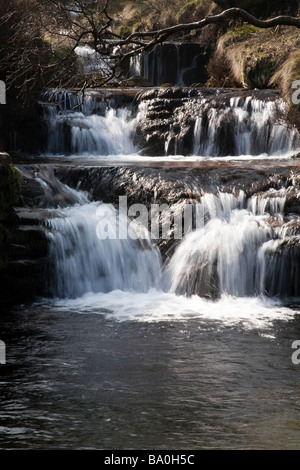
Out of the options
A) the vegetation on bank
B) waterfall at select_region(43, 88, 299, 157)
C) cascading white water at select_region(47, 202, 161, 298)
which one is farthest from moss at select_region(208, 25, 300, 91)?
cascading white water at select_region(47, 202, 161, 298)

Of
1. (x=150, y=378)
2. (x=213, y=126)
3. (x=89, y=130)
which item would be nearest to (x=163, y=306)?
(x=150, y=378)

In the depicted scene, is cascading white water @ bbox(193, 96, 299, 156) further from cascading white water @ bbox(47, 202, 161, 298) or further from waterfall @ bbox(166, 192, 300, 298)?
cascading white water @ bbox(47, 202, 161, 298)

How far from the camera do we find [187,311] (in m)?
8.90

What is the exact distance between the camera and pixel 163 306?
30.1 ft

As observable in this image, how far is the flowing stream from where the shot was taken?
210 inches

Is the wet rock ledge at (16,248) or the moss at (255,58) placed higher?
the moss at (255,58)

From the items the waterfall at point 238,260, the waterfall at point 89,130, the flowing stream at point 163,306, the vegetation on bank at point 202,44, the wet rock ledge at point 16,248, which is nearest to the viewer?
the flowing stream at point 163,306

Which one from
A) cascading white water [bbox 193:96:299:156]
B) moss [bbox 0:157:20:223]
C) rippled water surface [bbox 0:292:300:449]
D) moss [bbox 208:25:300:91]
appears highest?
moss [bbox 208:25:300:91]

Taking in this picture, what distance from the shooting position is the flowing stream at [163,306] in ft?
17.5

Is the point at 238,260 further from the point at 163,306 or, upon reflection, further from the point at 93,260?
the point at 93,260

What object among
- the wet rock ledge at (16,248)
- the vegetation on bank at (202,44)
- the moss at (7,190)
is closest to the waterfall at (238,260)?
the wet rock ledge at (16,248)

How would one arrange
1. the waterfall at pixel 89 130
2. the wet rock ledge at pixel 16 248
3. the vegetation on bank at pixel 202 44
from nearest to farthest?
the wet rock ledge at pixel 16 248 → the vegetation on bank at pixel 202 44 → the waterfall at pixel 89 130

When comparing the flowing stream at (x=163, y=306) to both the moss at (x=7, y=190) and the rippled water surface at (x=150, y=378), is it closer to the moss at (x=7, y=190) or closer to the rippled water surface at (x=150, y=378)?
the rippled water surface at (x=150, y=378)

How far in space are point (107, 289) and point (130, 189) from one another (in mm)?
2146
